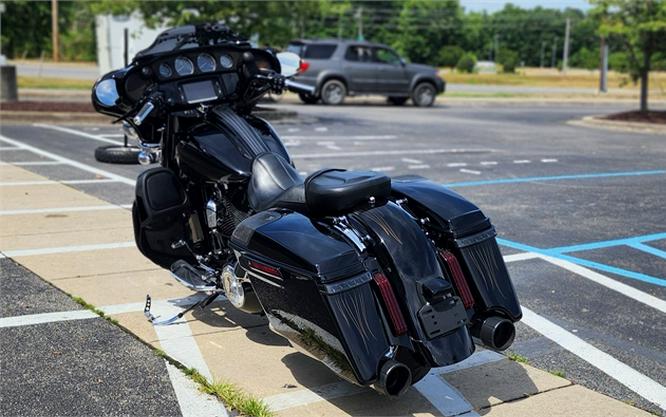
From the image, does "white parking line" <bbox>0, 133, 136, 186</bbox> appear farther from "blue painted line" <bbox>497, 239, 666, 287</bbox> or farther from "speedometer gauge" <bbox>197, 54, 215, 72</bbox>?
"speedometer gauge" <bbox>197, 54, 215, 72</bbox>

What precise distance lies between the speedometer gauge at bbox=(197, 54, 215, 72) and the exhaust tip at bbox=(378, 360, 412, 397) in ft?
8.02

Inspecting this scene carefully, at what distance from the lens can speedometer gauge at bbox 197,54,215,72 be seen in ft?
16.3

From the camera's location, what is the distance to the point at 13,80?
20.0 m

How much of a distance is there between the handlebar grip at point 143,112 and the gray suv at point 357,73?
20523 millimetres

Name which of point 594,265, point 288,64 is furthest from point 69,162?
point 594,265

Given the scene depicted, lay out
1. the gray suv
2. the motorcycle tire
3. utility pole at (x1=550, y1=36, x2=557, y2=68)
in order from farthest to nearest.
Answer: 1. utility pole at (x1=550, y1=36, x2=557, y2=68)
2. the gray suv
3. the motorcycle tire

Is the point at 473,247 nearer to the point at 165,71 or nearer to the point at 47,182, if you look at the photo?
the point at 165,71

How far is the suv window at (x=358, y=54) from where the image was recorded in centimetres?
2588

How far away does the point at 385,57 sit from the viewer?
1038 inches

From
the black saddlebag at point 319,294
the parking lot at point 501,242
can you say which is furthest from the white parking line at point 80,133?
the black saddlebag at point 319,294

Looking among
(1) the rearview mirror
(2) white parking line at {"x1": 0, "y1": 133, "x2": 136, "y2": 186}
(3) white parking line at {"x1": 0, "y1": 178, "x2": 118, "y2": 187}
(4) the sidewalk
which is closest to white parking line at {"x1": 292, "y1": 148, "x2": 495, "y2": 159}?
(2) white parking line at {"x1": 0, "y1": 133, "x2": 136, "y2": 186}

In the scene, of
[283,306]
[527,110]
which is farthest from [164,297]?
[527,110]

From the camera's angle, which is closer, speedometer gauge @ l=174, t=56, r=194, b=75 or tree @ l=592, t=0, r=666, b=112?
speedometer gauge @ l=174, t=56, r=194, b=75

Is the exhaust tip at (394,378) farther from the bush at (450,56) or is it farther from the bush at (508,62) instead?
the bush at (450,56)
